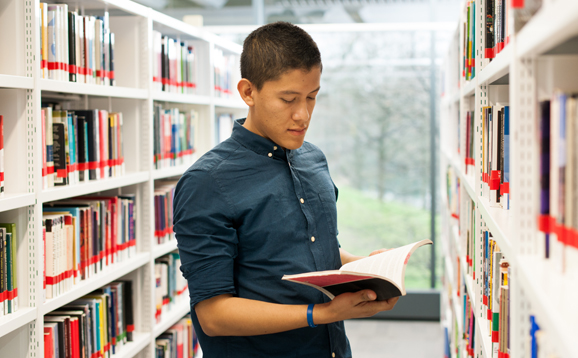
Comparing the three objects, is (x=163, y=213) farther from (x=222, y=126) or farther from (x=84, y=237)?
(x=222, y=126)

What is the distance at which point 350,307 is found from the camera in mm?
1220

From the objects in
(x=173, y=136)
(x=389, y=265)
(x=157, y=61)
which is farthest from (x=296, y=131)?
(x=173, y=136)

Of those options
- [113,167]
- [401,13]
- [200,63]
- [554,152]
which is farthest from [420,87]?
[554,152]

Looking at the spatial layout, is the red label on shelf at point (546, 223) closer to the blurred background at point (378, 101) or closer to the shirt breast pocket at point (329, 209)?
the shirt breast pocket at point (329, 209)

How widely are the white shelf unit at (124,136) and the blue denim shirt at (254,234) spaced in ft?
2.08

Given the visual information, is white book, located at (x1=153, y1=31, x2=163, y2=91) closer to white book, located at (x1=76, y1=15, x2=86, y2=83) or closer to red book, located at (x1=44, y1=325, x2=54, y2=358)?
white book, located at (x1=76, y1=15, x2=86, y2=83)

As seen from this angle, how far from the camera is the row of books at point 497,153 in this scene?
4.25ft

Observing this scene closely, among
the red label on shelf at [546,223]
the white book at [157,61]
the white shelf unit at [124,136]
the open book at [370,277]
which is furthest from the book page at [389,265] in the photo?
the white book at [157,61]

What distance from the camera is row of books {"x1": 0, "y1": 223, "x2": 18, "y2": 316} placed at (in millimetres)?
1626

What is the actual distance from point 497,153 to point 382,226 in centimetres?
378

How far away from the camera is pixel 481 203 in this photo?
144 cm

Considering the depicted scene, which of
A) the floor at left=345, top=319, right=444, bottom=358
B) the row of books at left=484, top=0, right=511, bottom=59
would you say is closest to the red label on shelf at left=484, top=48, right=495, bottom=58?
the row of books at left=484, top=0, right=511, bottom=59

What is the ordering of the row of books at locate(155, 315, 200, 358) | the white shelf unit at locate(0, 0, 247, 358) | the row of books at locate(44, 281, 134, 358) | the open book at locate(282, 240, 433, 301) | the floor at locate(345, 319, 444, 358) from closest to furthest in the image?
the open book at locate(282, 240, 433, 301) → the white shelf unit at locate(0, 0, 247, 358) → the row of books at locate(44, 281, 134, 358) → the row of books at locate(155, 315, 200, 358) → the floor at locate(345, 319, 444, 358)

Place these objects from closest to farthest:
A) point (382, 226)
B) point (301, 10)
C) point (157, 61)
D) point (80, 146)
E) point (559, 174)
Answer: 1. point (559, 174)
2. point (80, 146)
3. point (157, 61)
4. point (301, 10)
5. point (382, 226)
